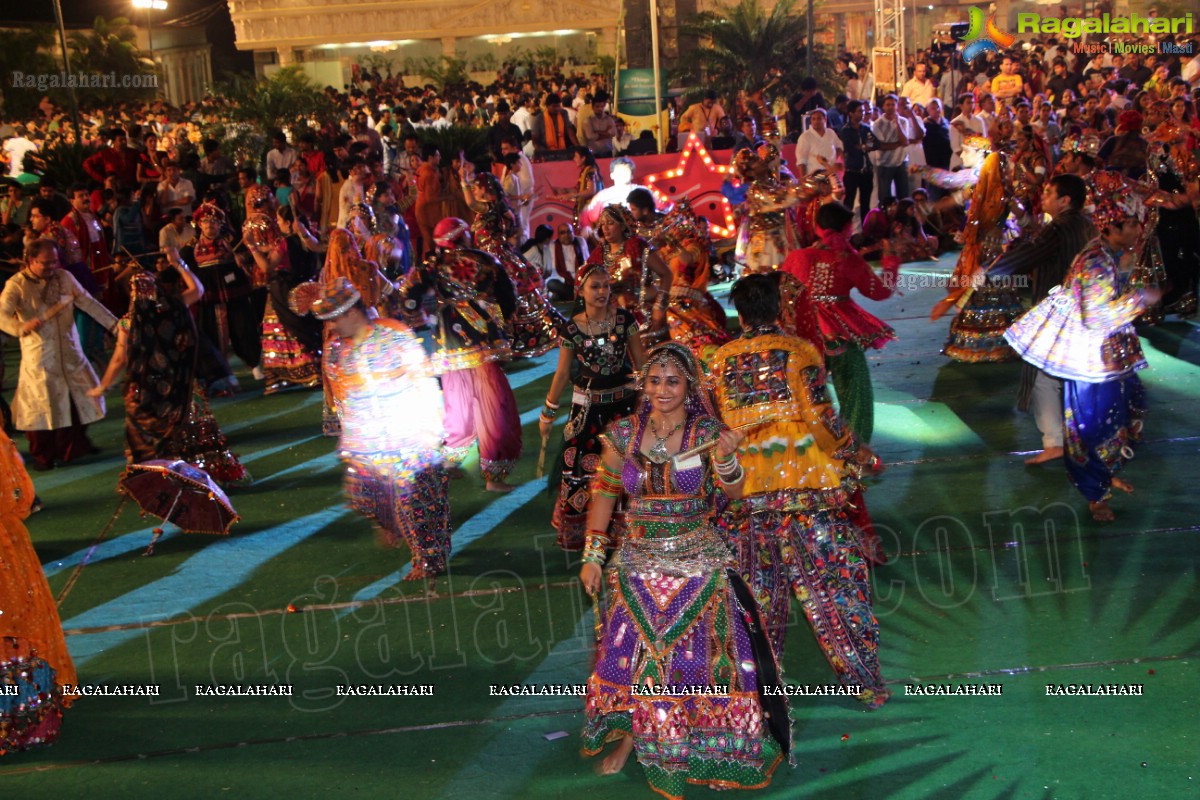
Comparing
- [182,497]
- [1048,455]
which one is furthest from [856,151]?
[182,497]

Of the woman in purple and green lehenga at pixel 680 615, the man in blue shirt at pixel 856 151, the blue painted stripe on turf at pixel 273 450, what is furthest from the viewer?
the man in blue shirt at pixel 856 151

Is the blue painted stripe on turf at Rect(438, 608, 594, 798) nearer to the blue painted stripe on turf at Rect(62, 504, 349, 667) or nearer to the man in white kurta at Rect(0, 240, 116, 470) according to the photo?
the blue painted stripe on turf at Rect(62, 504, 349, 667)

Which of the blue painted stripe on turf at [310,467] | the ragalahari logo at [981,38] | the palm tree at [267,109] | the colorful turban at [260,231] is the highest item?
the ragalahari logo at [981,38]

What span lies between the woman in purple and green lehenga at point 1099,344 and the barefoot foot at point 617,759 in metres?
3.08

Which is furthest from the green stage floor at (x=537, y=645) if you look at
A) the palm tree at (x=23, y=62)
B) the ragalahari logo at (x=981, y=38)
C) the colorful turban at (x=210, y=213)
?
the palm tree at (x=23, y=62)

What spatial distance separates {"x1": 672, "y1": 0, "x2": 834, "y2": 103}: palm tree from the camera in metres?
21.3

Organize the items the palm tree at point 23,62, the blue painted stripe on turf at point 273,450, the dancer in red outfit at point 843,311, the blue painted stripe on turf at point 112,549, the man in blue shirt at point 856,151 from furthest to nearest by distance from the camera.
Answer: the palm tree at point 23,62 < the man in blue shirt at point 856,151 < the blue painted stripe on turf at point 273,450 < the blue painted stripe on turf at point 112,549 < the dancer in red outfit at point 843,311

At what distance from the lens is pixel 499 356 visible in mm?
7547

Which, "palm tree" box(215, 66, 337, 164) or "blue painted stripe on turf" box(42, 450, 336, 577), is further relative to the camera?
"palm tree" box(215, 66, 337, 164)

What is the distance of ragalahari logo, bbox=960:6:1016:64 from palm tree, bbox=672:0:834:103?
3.91 metres

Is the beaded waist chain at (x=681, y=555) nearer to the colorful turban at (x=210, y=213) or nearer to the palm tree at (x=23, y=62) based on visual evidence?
the colorful turban at (x=210, y=213)

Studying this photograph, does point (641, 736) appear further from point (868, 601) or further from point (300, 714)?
point (300, 714)

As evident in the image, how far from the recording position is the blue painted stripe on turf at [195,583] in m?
5.98

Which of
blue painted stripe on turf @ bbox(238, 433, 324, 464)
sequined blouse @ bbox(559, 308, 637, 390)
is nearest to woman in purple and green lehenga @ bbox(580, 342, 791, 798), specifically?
sequined blouse @ bbox(559, 308, 637, 390)
